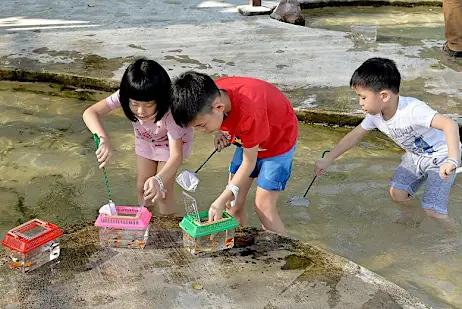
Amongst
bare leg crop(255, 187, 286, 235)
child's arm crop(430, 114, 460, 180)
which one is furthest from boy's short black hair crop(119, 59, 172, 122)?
child's arm crop(430, 114, 460, 180)

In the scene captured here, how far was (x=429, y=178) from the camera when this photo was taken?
387 cm

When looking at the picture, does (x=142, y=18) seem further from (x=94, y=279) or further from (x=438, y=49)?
(x=94, y=279)

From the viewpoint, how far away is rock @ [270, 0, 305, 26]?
828 centimetres

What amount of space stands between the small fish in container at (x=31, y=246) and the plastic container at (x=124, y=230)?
0.20 metres

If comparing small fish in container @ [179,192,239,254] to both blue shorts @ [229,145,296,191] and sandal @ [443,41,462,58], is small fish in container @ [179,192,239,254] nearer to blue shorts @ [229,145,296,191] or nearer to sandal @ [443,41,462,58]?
blue shorts @ [229,145,296,191]

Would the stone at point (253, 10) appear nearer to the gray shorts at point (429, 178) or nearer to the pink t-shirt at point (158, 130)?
the gray shorts at point (429, 178)

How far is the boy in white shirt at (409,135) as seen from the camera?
3.56 m

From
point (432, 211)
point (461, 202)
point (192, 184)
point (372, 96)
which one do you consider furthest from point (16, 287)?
point (461, 202)

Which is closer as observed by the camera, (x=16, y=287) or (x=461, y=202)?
(x=16, y=287)

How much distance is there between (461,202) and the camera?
4.24 meters

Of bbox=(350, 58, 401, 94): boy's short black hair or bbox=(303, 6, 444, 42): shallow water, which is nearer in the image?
bbox=(350, 58, 401, 94): boy's short black hair

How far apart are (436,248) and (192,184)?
1.56m

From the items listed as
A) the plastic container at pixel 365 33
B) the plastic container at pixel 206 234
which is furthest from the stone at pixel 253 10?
the plastic container at pixel 206 234

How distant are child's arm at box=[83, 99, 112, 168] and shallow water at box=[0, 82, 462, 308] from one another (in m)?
0.75
